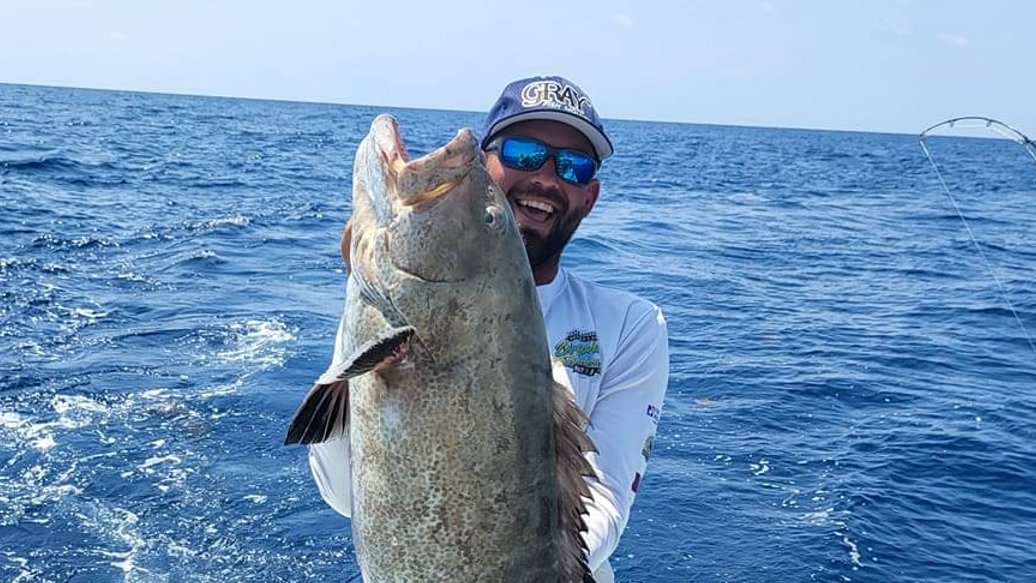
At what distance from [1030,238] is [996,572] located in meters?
26.8

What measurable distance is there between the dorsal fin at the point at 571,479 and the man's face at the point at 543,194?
121 cm

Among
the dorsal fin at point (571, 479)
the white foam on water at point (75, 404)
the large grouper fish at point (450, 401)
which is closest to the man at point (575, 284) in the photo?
the dorsal fin at point (571, 479)

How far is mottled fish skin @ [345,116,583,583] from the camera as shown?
2465 millimetres

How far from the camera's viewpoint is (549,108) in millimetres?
3777

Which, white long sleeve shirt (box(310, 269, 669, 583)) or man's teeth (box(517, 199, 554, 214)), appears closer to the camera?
white long sleeve shirt (box(310, 269, 669, 583))

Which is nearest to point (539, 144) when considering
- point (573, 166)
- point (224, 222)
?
point (573, 166)

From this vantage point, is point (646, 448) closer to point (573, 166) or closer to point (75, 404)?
point (573, 166)

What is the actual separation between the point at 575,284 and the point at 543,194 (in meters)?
0.49

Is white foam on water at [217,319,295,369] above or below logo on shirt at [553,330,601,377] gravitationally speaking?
below

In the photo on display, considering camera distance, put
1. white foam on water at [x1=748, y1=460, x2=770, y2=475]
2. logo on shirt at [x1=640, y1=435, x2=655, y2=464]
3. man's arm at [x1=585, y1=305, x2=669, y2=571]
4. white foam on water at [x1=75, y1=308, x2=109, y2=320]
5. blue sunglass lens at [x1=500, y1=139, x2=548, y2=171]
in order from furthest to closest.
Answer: white foam on water at [x1=75, y1=308, x2=109, y2=320], white foam on water at [x1=748, y1=460, x2=770, y2=475], blue sunglass lens at [x1=500, y1=139, x2=548, y2=171], logo on shirt at [x1=640, y1=435, x2=655, y2=464], man's arm at [x1=585, y1=305, x2=669, y2=571]

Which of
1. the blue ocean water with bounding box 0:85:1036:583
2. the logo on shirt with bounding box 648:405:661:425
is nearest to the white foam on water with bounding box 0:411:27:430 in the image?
the blue ocean water with bounding box 0:85:1036:583

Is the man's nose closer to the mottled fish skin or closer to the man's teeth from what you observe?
the man's teeth

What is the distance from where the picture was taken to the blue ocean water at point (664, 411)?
8219mm

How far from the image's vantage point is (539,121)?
386 centimetres
